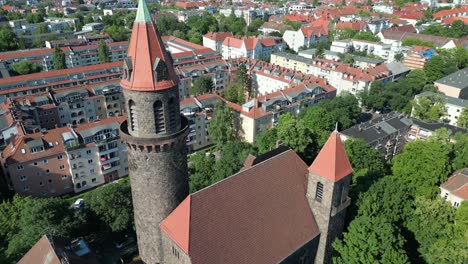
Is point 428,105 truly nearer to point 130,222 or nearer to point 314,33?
point 130,222

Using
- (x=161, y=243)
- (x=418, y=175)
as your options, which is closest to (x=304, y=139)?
(x=418, y=175)

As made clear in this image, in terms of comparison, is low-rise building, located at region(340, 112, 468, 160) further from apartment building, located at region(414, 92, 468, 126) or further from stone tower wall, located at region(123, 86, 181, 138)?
stone tower wall, located at region(123, 86, 181, 138)

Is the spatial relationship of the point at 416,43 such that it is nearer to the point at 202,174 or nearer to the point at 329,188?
the point at 202,174

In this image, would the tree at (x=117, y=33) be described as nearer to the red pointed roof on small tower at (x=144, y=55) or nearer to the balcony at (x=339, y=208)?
the red pointed roof on small tower at (x=144, y=55)

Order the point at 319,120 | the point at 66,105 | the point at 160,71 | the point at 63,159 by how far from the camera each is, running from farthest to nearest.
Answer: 1. the point at 66,105
2. the point at 319,120
3. the point at 63,159
4. the point at 160,71

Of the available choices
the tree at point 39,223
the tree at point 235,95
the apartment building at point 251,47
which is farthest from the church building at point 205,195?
the apartment building at point 251,47

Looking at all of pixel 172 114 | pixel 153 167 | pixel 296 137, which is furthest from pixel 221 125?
pixel 172 114

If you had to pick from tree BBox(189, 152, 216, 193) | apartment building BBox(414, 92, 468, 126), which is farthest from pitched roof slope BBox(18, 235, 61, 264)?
apartment building BBox(414, 92, 468, 126)
